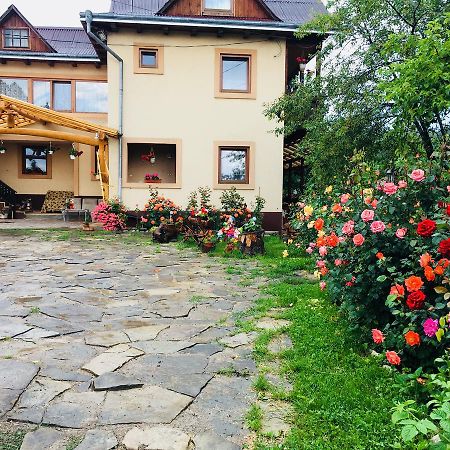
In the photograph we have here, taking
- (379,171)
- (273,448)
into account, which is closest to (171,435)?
(273,448)

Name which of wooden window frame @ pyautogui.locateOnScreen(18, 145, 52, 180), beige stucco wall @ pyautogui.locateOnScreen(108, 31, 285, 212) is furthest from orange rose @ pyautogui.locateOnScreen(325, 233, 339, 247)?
wooden window frame @ pyautogui.locateOnScreen(18, 145, 52, 180)

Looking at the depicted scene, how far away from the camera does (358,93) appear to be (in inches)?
328

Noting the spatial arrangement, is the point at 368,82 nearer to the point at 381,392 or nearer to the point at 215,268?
the point at 215,268

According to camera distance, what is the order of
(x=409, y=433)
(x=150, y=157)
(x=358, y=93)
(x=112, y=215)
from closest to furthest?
(x=409, y=433) < (x=358, y=93) < (x=112, y=215) < (x=150, y=157)

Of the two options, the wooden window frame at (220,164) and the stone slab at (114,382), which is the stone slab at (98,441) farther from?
the wooden window frame at (220,164)

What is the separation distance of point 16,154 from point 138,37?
27.7 ft

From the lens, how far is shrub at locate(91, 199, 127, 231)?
11875mm

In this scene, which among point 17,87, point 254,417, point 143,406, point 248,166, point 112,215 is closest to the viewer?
point 254,417

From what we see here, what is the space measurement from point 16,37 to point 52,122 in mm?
6847

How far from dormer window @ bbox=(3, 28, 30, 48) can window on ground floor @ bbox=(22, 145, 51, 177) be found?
3.88m

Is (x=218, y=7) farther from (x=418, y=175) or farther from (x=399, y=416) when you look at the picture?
(x=399, y=416)

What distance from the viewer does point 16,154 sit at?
57.5 ft

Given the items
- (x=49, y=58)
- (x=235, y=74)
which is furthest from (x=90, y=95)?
(x=235, y=74)

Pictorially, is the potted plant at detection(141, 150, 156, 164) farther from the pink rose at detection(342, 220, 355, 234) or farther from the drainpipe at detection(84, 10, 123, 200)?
the pink rose at detection(342, 220, 355, 234)
